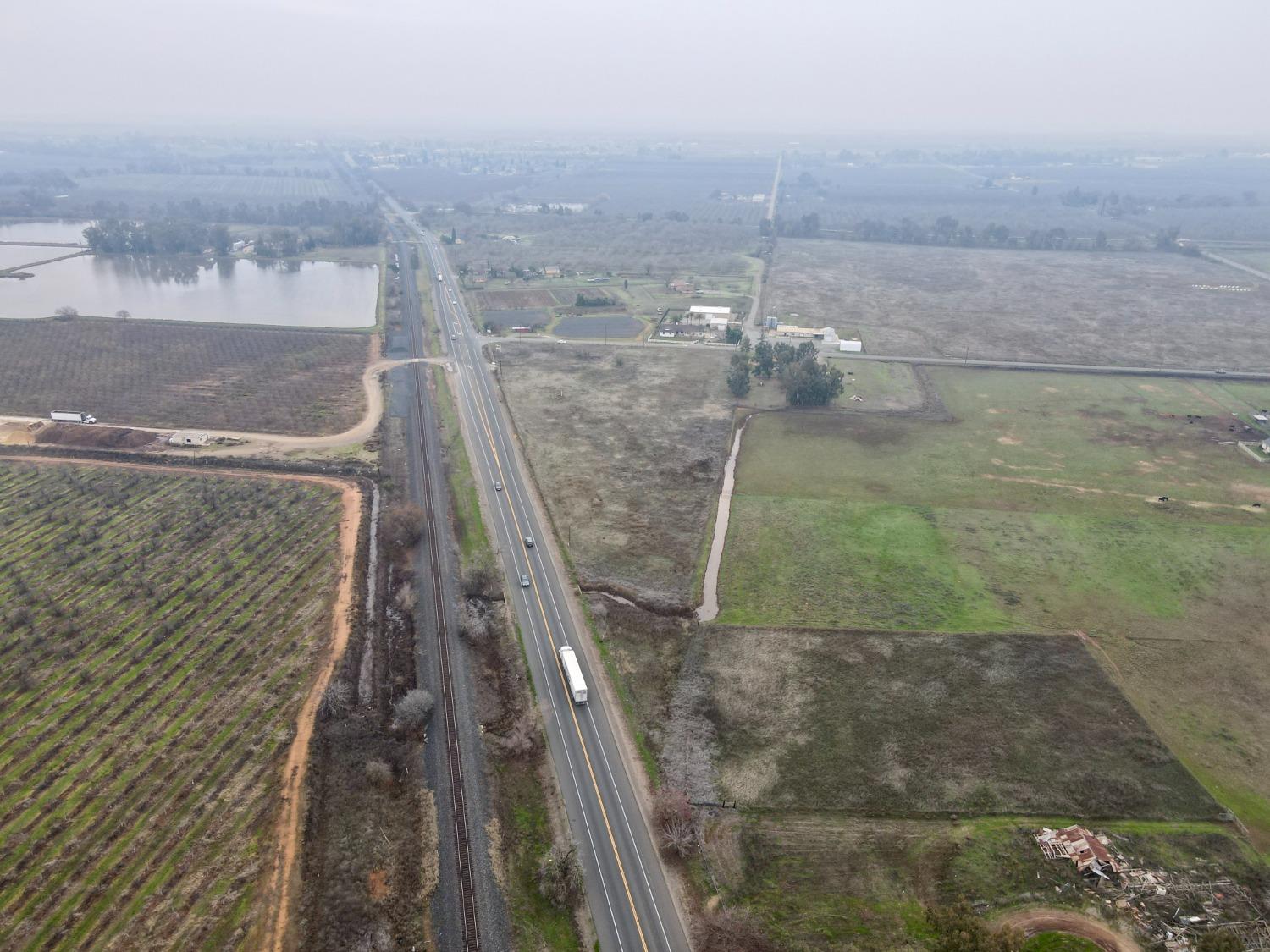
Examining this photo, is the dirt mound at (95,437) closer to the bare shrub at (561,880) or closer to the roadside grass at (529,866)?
the roadside grass at (529,866)

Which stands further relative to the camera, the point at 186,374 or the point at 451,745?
the point at 186,374

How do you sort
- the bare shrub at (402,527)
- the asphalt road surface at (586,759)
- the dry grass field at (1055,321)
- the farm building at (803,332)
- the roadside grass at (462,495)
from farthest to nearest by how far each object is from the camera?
the farm building at (803,332)
the dry grass field at (1055,321)
the bare shrub at (402,527)
the roadside grass at (462,495)
the asphalt road surface at (586,759)

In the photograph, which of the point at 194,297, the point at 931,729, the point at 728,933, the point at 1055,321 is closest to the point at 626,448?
the point at 931,729

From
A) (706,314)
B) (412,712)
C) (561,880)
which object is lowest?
(561,880)

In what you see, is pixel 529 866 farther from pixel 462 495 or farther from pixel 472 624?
pixel 462 495

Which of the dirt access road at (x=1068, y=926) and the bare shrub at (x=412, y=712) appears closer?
the dirt access road at (x=1068, y=926)

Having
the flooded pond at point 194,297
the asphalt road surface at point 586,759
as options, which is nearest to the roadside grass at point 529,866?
the asphalt road surface at point 586,759
